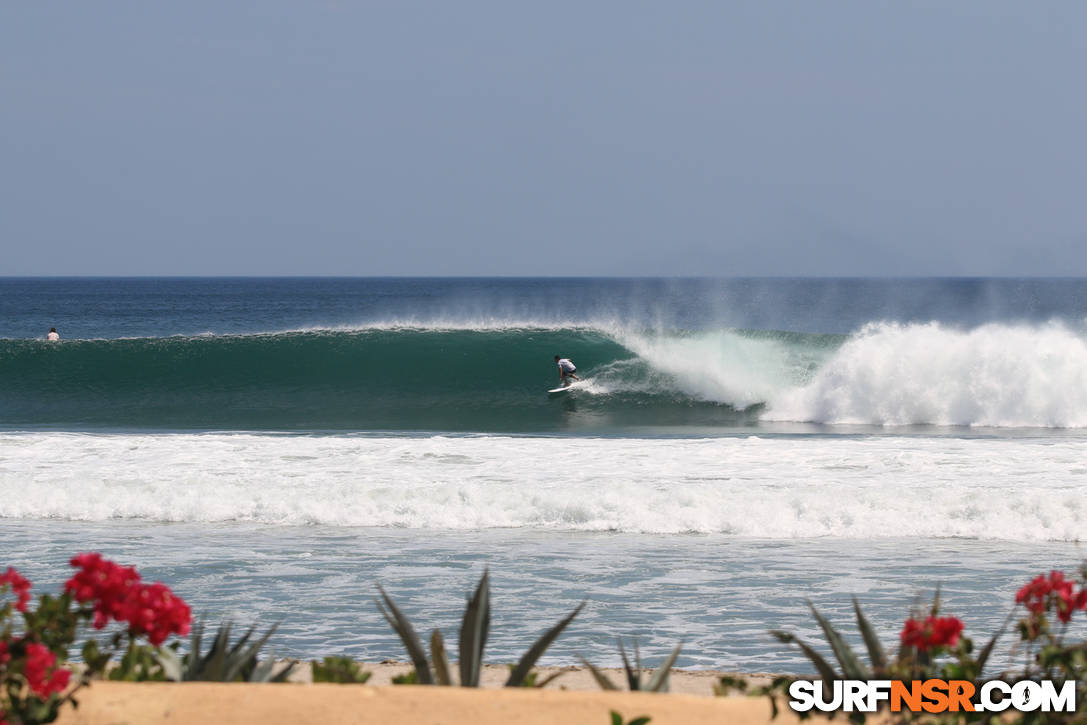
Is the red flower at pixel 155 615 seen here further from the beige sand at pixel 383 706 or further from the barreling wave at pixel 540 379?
the barreling wave at pixel 540 379

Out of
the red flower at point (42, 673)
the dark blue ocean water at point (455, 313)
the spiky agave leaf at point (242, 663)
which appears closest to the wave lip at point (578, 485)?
the spiky agave leaf at point (242, 663)

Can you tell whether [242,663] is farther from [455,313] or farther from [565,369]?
[455,313]

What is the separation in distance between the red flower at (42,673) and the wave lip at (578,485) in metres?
6.79

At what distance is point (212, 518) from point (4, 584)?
731cm

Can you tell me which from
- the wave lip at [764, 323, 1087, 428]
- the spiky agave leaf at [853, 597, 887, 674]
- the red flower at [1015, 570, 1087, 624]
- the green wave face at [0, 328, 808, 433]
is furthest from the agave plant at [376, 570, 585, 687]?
the wave lip at [764, 323, 1087, 428]

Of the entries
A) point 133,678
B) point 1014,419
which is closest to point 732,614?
point 133,678

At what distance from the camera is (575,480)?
458 inches

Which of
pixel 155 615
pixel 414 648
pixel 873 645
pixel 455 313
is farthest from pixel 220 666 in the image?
pixel 455 313

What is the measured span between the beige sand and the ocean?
2.28 m

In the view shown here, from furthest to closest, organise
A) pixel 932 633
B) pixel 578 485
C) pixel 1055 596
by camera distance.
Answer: pixel 578 485, pixel 1055 596, pixel 932 633

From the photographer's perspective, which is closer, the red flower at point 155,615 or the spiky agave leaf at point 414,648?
the red flower at point 155,615

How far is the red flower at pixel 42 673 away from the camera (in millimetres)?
3062

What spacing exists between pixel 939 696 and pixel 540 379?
2262 centimetres

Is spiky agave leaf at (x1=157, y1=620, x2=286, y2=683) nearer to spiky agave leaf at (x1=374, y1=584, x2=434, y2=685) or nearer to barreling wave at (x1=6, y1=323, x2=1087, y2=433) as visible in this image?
spiky agave leaf at (x1=374, y1=584, x2=434, y2=685)
